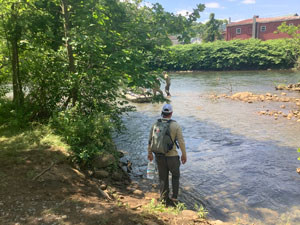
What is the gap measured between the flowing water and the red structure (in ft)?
172

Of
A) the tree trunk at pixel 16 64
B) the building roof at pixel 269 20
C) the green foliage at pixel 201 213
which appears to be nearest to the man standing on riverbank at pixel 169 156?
the green foliage at pixel 201 213

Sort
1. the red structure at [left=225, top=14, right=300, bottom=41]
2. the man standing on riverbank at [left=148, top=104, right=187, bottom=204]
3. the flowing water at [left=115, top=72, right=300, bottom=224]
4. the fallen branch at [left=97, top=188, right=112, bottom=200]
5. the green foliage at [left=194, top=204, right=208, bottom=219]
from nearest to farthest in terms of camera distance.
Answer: the green foliage at [left=194, top=204, right=208, bottom=219] → the fallen branch at [left=97, top=188, right=112, bottom=200] → the man standing on riverbank at [left=148, top=104, right=187, bottom=204] → the flowing water at [left=115, top=72, right=300, bottom=224] → the red structure at [left=225, top=14, right=300, bottom=41]

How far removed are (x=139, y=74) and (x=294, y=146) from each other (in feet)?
20.1

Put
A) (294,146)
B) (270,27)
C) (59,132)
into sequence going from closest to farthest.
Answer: (59,132), (294,146), (270,27)

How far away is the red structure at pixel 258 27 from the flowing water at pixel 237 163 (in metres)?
52.4

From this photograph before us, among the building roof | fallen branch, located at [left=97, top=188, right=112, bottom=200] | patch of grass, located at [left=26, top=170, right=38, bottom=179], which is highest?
the building roof

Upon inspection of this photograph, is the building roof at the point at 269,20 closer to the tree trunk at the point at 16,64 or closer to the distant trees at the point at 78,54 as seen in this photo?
the distant trees at the point at 78,54

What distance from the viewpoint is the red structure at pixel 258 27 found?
58.1 meters

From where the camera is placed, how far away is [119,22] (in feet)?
25.0

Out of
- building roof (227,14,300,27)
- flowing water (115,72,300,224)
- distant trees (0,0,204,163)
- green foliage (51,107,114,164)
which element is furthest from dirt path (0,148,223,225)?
building roof (227,14,300,27)

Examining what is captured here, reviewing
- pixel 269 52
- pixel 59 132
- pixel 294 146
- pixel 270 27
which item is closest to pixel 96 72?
pixel 59 132

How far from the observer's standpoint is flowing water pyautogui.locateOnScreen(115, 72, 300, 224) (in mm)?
5711

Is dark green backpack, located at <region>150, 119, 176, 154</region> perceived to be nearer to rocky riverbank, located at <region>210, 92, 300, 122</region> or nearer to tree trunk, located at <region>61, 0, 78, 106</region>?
tree trunk, located at <region>61, 0, 78, 106</region>

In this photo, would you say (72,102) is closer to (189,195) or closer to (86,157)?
(86,157)
